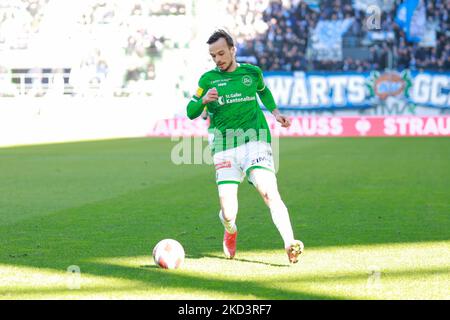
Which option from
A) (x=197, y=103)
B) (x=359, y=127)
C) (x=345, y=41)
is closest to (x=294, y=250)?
(x=197, y=103)

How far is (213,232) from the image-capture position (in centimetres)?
1038

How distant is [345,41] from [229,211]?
3073 centimetres

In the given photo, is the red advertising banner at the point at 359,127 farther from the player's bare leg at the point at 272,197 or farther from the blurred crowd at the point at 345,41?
the player's bare leg at the point at 272,197

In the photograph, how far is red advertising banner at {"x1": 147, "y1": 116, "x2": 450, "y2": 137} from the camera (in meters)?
34.4

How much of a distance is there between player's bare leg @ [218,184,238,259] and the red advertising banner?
25.5 m

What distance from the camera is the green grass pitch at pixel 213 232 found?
23.2 feet

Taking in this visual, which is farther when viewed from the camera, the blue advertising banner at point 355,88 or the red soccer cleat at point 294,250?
the blue advertising banner at point 355,88

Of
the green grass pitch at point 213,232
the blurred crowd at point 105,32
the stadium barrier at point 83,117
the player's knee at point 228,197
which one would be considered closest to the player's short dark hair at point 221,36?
the player's knee at point 228,197

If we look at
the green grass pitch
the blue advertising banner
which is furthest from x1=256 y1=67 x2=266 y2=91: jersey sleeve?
the blue advertising banner

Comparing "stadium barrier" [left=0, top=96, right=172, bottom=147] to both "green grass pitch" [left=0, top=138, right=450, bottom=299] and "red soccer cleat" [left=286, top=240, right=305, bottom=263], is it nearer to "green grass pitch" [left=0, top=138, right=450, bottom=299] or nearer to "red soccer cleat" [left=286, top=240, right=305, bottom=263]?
"green grass pitch" [left=0, top=138, right=450, bottom=299]

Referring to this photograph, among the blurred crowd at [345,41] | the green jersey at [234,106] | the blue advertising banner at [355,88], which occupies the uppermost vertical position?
the green jersey at [234,106]

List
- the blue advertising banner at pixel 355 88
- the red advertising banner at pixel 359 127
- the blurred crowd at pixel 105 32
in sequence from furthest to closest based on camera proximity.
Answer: the blurred crowd at pixel 105 32 < the blue advertising banner at pixel 355 88 < the red advertising banner at pixel 359 127

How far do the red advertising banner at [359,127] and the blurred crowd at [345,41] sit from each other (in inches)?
118

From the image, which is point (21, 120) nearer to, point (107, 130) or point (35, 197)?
point (107, 130)
